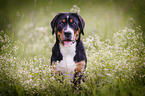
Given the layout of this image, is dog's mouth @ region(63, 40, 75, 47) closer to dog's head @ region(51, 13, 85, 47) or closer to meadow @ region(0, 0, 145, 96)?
dog's head @ region(51, 13, 85, 47)

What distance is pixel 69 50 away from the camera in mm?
4086

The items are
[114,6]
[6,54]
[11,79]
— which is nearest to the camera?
[11,79]

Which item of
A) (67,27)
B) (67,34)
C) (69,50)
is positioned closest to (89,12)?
(67,27)

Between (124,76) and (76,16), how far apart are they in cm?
173

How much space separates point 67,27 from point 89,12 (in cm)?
350

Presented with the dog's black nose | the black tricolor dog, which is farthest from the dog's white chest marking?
the dog's black nose

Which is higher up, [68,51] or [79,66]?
[68,51]

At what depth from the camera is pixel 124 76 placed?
3551mm

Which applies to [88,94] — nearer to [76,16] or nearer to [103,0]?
A: [76,16]

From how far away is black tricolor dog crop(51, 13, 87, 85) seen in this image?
13.1 feet

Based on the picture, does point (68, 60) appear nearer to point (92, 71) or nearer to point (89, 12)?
point (92, 71)

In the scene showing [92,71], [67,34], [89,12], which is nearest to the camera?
[67,34]

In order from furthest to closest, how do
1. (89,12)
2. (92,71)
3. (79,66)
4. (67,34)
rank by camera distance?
(89,12), (92,71), (79,66), (67,34)

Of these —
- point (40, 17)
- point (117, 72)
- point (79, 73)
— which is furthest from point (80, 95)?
point (40, 17)
